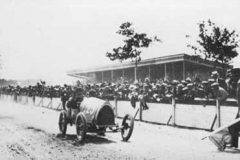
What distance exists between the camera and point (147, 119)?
16797 mm

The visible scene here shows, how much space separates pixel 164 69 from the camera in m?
31.2

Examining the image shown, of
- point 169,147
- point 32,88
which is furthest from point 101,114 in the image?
point 32,88

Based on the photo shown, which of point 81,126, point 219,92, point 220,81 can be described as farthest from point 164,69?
point 81,126

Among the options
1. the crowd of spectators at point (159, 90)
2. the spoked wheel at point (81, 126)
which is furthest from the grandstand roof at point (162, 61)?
the spoked wheel at point (81, 126)

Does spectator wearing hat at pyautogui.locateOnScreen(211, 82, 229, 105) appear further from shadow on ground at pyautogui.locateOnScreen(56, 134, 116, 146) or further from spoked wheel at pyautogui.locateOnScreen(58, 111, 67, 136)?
spoked wheel at pyautogui.locateOnScreen(58, 111, 67, 136)

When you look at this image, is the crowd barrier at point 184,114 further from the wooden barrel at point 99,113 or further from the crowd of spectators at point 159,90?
the wooden barrel at point 99,113

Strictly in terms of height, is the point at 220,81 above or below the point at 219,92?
above

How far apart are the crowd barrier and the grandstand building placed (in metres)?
9.40

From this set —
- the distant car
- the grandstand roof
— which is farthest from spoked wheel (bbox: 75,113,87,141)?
the grandstand roof

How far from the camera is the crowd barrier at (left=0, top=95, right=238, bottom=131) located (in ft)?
40.7

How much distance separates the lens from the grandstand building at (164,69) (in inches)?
1078

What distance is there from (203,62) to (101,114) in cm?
1947

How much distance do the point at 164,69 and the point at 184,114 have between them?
673 inches

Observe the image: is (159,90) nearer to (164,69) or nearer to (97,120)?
(97,120)
